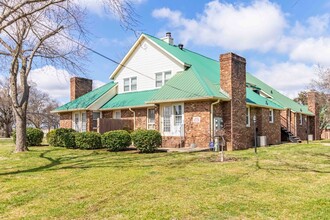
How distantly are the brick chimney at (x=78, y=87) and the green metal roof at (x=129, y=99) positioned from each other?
15.9 feet

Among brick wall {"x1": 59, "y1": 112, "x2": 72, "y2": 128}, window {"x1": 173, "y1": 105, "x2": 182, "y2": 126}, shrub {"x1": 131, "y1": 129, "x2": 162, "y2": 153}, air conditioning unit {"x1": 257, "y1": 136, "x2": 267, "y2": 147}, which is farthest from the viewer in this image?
brick wall {"x1": 59, "y1": 112, "x2": 72, "y2": 128}

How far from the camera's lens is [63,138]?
19.2 meters

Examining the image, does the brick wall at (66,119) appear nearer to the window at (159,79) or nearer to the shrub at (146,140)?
the window at (159,79)

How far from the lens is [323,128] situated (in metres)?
39.4

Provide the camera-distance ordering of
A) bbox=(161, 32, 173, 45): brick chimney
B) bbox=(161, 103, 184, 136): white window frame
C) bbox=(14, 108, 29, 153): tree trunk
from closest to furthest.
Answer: bbox=(14, 108, 29, 153): tree trunk
bbox=(161, 103, 184, 136): white window frame
bbox=(161, 32, 173, 45): brick chimney

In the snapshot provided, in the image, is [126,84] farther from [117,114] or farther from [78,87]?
[78,87]

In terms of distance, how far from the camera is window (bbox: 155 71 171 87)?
2015 centimetres

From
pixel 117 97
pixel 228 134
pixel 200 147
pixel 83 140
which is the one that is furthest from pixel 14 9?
pixel 117 97

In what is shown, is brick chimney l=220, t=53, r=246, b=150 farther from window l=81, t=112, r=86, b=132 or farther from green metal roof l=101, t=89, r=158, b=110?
→ window l=81, t=112, r=86, b=132

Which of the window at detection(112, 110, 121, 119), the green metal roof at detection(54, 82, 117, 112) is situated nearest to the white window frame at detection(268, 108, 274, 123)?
the window at detection(112, 110, 121, 119)

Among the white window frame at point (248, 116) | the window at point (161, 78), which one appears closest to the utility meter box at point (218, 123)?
the white window frame at point (248, 116)

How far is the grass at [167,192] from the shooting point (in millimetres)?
5164

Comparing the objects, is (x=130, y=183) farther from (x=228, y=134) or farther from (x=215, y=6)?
(x=228, y=134)

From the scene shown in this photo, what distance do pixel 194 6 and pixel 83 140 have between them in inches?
391
